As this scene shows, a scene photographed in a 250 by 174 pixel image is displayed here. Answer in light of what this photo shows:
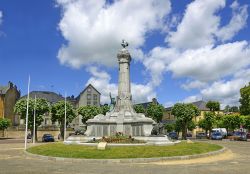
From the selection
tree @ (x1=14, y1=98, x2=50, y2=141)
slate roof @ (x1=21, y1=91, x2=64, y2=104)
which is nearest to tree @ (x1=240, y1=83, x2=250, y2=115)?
tree @ (x1=14, y1=98, x2=50, y2=141)

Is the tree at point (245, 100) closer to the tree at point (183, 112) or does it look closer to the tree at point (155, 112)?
the tree at point (183, 112)

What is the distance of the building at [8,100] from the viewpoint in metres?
102

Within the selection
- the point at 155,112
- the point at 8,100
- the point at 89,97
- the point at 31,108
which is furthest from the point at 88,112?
the point at 89,97

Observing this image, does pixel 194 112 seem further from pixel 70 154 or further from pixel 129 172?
pixel 129 172

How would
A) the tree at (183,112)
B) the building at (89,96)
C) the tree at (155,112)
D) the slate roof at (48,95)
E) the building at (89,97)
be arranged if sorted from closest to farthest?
1. the tree at (183,112)
2. the tree at (155,112)
3. the building at (89,97)
4. the building at (89,96)
5. the slate roof at (48,95)

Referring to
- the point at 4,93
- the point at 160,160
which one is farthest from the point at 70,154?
the point at 4,93

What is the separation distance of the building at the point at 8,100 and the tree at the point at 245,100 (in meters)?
66.2

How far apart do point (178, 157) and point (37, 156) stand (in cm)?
1093

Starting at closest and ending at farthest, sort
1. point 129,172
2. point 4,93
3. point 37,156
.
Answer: point 129,172, point 37,156, point 4,93

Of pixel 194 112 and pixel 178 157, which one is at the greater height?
pixel 194 112

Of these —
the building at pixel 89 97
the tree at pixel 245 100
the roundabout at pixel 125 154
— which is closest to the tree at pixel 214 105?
the tree at pixel 245 100

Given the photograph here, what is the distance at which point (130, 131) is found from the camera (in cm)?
4303

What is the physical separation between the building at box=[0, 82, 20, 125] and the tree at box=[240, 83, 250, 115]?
6616 centimetres

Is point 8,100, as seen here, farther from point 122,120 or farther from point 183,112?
point 122,120
